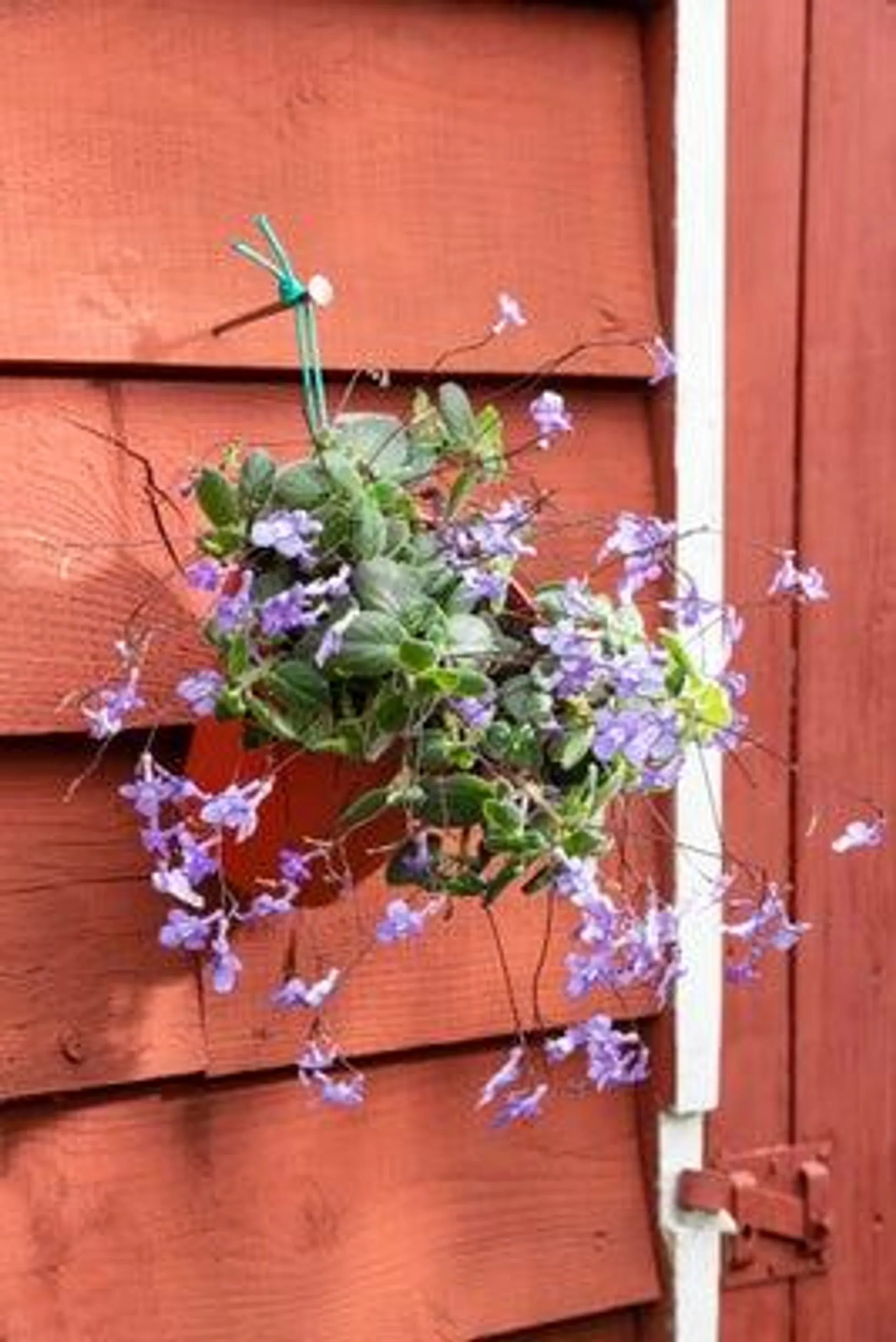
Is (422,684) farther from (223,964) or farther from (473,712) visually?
(223,964)

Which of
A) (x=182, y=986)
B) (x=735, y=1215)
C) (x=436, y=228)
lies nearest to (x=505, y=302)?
(x=436, y=228)

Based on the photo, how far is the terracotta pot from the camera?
43.8 inches

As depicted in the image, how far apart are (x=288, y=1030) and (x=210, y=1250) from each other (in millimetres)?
147

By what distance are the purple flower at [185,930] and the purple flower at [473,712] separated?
0.56 ft

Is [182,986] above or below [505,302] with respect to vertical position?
below

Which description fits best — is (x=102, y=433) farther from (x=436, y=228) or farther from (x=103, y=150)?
(x=436, y=228)

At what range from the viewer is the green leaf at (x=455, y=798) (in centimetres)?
107

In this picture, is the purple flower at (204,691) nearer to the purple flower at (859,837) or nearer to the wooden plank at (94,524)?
the wooden plank at (94,524)

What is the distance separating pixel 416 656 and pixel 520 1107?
308 mm

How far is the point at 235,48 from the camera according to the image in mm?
1259

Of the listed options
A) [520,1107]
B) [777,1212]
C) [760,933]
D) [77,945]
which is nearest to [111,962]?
[77,945]

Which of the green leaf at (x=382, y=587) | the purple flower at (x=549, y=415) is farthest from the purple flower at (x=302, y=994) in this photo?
the purple flower at (x=549, y=415)

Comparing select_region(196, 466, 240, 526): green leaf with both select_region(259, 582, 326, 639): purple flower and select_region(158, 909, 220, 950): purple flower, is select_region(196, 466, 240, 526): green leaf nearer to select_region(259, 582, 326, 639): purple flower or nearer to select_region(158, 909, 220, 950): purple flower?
select_region(259, 582, 326, 639): purple flower

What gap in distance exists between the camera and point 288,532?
1.03 metres
